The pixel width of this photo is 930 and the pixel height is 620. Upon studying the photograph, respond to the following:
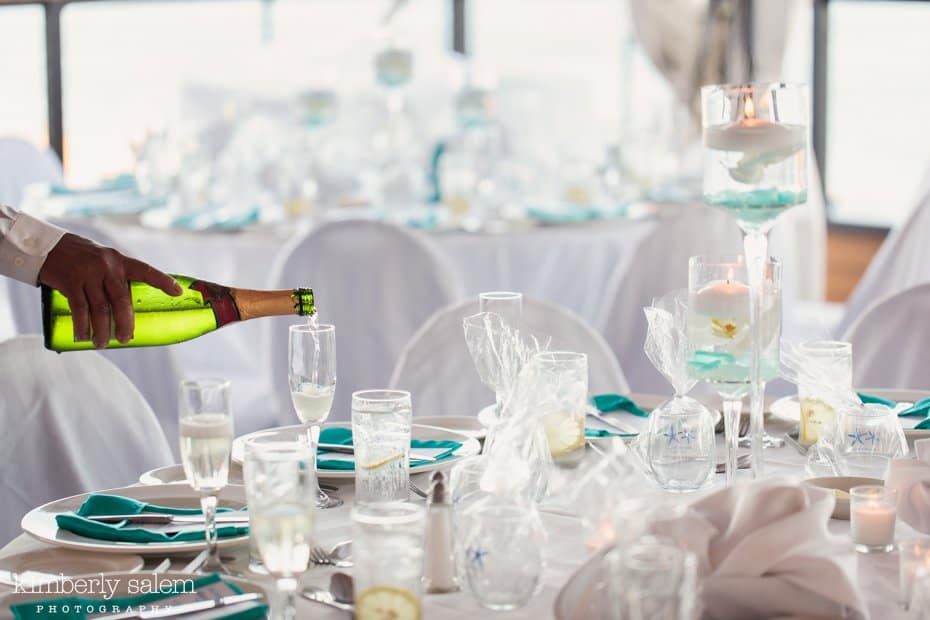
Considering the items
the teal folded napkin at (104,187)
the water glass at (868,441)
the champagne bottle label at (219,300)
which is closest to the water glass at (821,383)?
the water glass at (868,441)

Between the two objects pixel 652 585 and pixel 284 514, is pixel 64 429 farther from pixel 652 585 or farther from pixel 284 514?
pixel 652 585

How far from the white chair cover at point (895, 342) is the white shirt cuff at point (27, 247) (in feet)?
5.28

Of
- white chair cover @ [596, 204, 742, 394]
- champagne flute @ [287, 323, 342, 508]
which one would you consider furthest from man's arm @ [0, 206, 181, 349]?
white chair cover @ [596, 204, 742, 394]

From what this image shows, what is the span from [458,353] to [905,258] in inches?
81.1

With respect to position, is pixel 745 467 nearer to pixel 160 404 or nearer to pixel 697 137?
pixel 160 404

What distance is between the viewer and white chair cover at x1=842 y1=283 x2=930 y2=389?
9.08 ft

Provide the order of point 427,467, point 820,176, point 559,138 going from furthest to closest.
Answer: point 820,176 → point 559,138 → point 427,467

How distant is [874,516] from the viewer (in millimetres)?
1547

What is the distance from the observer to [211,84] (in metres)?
6.67

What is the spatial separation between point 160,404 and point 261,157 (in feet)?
6.24

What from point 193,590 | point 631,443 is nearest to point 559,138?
point 631,443

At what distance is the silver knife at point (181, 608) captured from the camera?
135cm

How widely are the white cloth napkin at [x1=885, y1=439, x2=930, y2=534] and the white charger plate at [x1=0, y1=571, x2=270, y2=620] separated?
74 cm

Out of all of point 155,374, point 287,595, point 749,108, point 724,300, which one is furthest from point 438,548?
point 155,374
